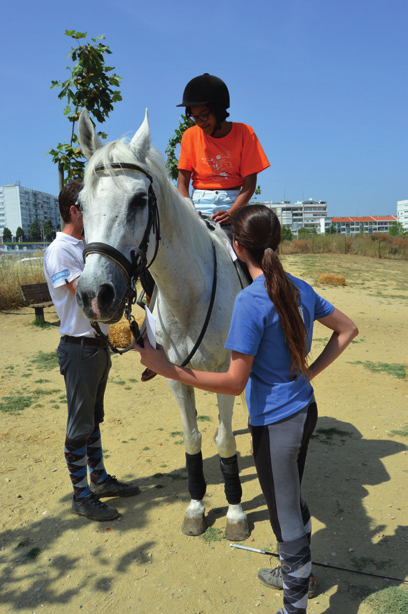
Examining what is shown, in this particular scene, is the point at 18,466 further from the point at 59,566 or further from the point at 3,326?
the point at 3,326

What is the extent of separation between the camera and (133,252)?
6.94ft

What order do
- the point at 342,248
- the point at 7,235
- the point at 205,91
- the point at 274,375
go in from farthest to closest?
the point at 7,235, the point at 342,248, the point at 205,91, the point at 274,375

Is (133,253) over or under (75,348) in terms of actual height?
over

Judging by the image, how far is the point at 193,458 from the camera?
3295 mm

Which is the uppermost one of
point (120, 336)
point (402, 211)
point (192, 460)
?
point (402, 211)

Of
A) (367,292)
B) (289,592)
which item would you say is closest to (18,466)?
(289,592)

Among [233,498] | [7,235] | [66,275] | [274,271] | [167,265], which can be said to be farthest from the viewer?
[7,235]

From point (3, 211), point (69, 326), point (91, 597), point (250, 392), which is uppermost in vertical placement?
point (3, 211)

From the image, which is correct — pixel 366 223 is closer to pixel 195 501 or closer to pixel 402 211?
pixel 402 211

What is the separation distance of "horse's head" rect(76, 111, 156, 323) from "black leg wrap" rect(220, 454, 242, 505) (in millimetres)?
1812

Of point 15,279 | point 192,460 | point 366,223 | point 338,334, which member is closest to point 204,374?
point 338,334

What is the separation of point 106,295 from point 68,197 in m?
1.57

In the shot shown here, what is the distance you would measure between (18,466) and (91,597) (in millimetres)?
1956

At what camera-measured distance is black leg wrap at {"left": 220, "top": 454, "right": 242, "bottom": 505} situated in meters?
3.21
